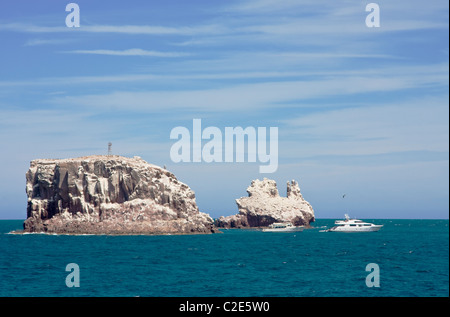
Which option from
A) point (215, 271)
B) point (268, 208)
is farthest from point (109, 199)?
point (268, 208)

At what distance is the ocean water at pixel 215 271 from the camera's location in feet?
160

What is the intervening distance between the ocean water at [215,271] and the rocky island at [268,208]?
8103cm

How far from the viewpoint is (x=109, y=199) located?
122188 millimetres

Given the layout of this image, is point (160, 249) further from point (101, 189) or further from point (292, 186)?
point (292, 186)

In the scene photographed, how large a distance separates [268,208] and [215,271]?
4466 inches

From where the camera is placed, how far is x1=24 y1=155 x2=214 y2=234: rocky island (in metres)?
121

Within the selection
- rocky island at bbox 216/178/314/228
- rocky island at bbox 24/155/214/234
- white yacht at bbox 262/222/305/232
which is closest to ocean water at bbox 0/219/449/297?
rocky island at bbox 24/155/214/234

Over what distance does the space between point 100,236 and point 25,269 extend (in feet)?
178

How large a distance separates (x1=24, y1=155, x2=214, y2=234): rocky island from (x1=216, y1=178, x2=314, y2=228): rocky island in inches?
1995

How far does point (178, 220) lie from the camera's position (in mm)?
125375

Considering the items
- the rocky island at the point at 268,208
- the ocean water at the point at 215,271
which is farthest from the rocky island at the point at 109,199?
the rocky island at the point at 268,208

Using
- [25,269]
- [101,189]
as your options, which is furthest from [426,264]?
[101,189]

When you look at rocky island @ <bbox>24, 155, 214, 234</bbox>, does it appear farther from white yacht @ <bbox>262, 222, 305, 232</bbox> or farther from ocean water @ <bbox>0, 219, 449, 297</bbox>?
white yacht @ <bbox>262, 222, 305, 232</bbox>

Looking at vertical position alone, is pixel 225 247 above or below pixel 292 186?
below
